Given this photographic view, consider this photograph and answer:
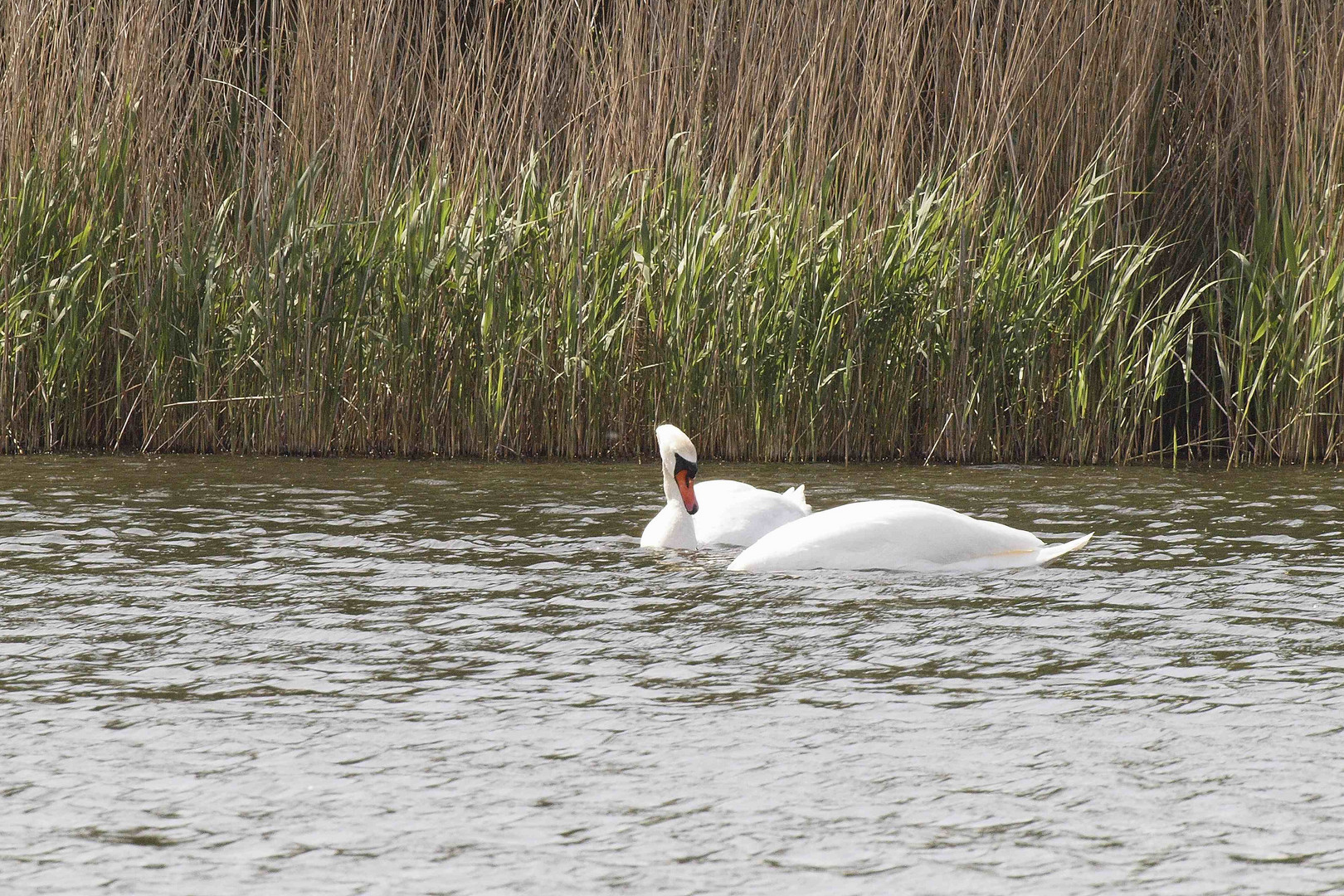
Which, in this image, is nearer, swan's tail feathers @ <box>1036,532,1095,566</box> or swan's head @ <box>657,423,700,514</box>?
swan's tail feathers @ <box>1036,532,1095,566</box>

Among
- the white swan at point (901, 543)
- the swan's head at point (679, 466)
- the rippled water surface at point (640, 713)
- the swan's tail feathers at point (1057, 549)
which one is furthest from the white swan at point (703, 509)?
the swan's tail feathers at point (1057, 549)

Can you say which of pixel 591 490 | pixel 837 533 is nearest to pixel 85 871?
pixel 837 533

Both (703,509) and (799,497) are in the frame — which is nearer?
(703,509)

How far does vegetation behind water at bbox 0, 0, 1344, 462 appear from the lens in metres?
9.67

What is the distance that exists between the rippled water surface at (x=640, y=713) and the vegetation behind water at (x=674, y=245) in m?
2.14

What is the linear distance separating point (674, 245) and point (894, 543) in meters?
3.37

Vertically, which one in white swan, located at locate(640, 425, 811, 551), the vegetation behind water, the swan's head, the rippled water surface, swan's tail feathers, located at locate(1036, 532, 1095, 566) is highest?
the vegetation behind water

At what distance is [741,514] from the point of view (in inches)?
296

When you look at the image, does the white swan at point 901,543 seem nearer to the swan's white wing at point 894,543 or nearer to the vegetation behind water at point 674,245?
the swan's white wing at point 894,543

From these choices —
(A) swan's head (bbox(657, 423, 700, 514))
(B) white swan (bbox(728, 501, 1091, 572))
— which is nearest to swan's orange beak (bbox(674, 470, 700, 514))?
(A) swan's head (bbox(657, 423, 700, 514))

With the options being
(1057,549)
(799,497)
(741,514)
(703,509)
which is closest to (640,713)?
(1057,549)

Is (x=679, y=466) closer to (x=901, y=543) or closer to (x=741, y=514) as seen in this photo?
(x=741, y=514)

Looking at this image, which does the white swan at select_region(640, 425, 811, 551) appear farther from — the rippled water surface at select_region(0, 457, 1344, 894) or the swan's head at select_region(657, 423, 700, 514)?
the rippled water surface at select_region(0, 457, 1344, 894)

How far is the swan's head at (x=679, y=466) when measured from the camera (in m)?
7.24
